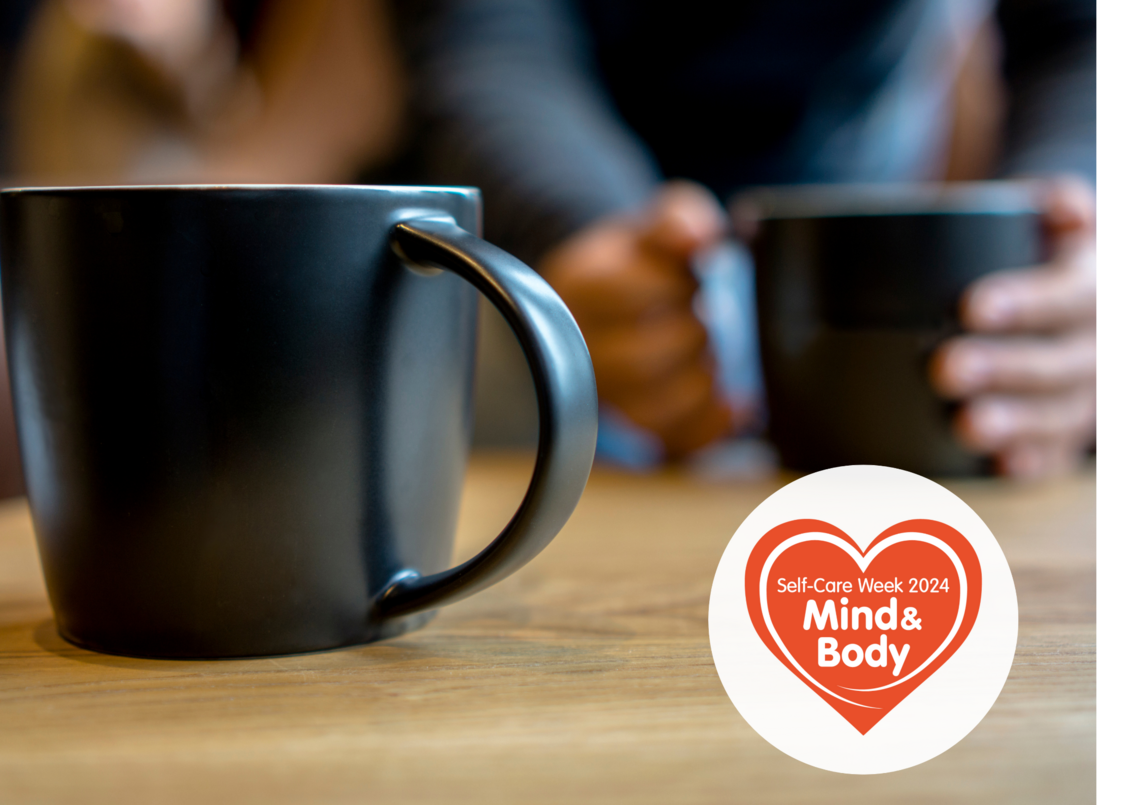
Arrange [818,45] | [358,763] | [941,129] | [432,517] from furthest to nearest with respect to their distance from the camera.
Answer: [941,129] → [818,45] → [432,517] → [358,763]

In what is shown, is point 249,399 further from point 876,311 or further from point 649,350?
point 649,350

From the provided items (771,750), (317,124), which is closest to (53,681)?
(771,750)

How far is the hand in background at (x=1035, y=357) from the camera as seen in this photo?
64 centimetres

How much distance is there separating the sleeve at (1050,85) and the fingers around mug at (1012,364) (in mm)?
271

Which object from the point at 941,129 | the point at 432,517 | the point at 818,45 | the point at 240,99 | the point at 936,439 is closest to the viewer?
the point at 432,517

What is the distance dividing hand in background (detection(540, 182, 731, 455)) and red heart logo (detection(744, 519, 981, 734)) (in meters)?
0.42

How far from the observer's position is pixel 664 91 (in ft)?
4.02

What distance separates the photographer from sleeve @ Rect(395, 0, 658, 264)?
102 centimetres

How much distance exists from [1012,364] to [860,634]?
1.40 feet

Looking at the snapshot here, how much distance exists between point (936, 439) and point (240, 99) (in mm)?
1950

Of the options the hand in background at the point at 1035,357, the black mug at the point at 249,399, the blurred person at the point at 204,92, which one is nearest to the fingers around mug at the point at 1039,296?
the hand in background at the point at 1035,357

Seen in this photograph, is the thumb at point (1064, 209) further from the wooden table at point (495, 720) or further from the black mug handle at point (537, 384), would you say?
the black mug handle at point (537, 384)

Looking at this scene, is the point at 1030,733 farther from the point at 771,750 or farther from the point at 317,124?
the point at 317,124

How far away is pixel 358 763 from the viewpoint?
26cm
